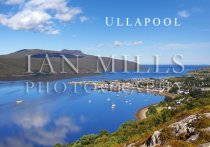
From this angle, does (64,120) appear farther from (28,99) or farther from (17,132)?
(28,99)

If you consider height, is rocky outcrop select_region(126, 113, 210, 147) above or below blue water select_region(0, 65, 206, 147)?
above

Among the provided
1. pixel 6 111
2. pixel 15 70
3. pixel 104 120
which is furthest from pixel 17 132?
pixel 15 70

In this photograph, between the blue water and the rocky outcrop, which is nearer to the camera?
the rocky outcrop

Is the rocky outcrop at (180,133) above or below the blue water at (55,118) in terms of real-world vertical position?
above

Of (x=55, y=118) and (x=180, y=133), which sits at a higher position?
(x=180, y=133)

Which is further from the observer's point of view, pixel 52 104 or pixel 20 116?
pixel 52 104

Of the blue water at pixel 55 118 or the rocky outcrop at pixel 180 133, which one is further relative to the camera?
the blue water at pixel 55 118

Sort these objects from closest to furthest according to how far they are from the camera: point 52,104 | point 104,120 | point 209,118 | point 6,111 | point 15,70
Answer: point 209,118 → point 104,120 → point 6,111 → point 52,104 → point 15,70

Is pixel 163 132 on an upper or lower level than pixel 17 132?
upper

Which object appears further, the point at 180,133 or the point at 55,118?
the point at 55,118

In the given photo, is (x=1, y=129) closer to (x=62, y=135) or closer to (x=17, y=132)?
(x=17, y=132)

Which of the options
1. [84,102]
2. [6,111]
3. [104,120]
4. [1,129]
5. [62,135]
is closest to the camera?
[62,135]
